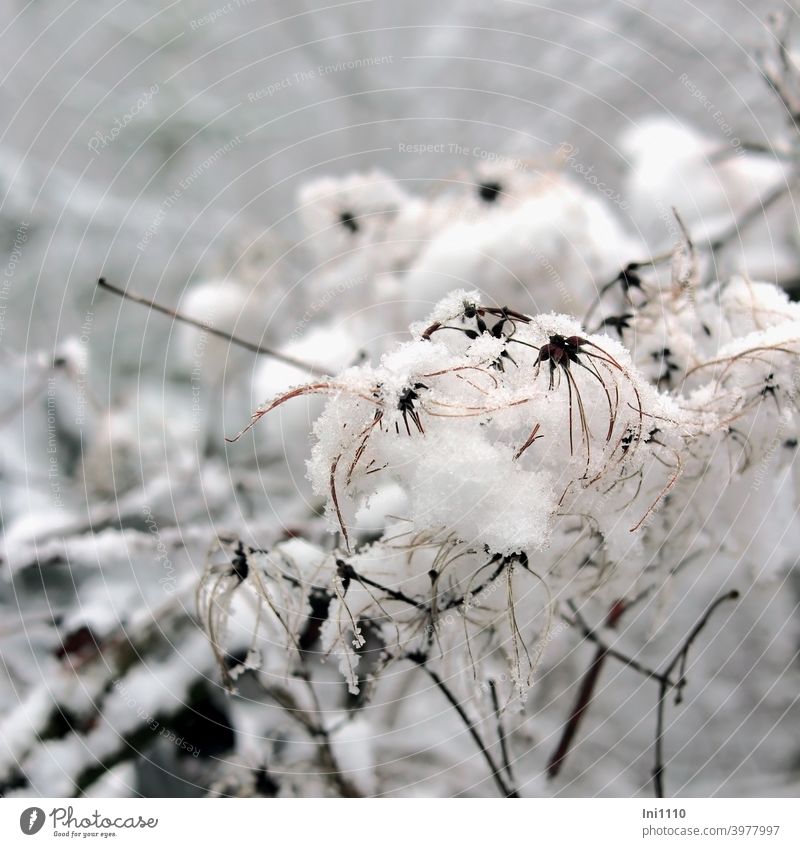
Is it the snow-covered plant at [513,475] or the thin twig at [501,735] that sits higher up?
the snow-covered plant at [513,475]

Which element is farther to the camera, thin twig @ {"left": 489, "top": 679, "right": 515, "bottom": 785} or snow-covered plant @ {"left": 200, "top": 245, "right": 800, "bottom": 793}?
thin twig @ {"left": 489, "top": 679, "right": 515, "bottom": 785}

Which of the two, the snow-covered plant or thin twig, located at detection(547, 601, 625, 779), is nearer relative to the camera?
the snow-covered plant

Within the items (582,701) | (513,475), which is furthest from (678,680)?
(513,475)

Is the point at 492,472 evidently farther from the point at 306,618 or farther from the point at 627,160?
the point at 627,160

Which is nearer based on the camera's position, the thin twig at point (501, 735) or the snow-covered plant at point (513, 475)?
the snow-covered plant at point (513, 475)

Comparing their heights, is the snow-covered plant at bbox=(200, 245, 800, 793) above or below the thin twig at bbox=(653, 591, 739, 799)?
Result: above

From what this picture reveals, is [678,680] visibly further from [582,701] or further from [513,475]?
[513,475]

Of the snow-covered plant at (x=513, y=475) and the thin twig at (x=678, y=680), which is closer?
the snow-covered plant at (x=513, y=475)

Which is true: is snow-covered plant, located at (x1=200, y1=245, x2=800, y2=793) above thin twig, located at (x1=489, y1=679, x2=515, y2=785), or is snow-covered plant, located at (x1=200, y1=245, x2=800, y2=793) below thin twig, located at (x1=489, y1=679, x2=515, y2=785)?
above

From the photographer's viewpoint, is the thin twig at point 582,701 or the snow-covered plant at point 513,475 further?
the thin twig at point 582,701

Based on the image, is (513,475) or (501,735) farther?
(501,735)
